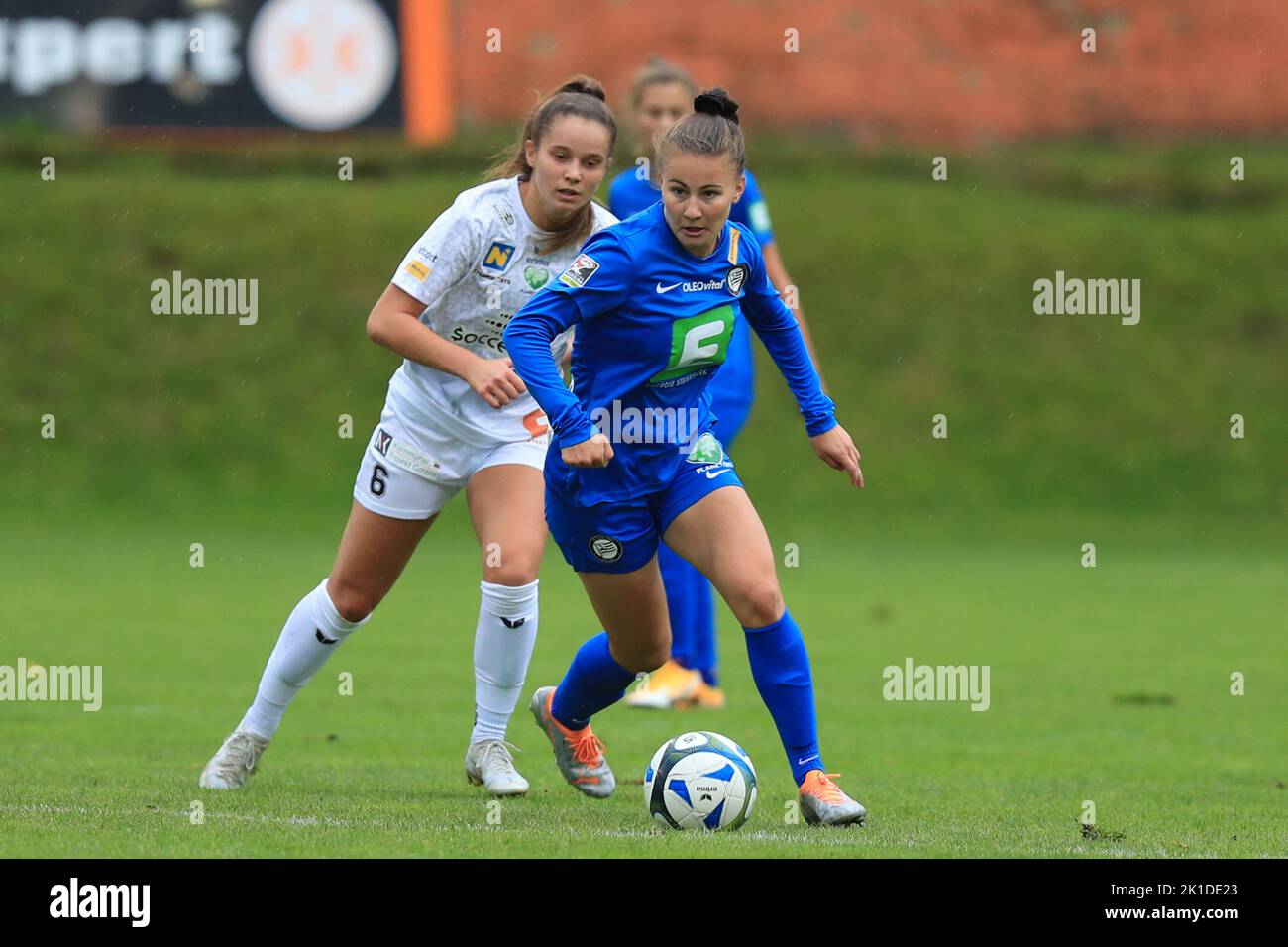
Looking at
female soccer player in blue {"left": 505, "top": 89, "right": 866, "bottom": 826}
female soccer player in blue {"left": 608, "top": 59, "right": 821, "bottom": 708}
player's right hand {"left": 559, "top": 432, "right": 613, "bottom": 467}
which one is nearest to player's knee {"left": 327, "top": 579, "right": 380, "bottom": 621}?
female soccer player in blue {"left": 505, "top": 89, "right": 866, "bottom": 826}

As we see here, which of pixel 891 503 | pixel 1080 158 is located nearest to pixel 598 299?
pixel 891 503

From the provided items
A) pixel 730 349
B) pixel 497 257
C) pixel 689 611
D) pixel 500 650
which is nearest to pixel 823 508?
pixel 689 611

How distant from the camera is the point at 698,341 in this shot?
5.71m

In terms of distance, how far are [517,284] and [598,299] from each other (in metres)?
0.86

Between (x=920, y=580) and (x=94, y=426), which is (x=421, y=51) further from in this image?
(x=920, y=580)

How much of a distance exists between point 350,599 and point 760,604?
5.38ft

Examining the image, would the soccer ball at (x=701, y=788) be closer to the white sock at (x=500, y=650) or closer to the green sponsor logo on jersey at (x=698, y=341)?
the white sock at (x=500, y=650)

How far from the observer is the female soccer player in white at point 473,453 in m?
6.25

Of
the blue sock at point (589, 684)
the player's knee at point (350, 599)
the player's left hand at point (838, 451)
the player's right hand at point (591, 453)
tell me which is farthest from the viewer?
the player's knee at point (350, 599)

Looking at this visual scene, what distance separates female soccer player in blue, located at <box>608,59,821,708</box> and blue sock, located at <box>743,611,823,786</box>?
272 cm

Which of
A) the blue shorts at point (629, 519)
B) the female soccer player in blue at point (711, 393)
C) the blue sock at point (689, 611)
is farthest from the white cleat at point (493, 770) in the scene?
the blue sock at point (689, 611)

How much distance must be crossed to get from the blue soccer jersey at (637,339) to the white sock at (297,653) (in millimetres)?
1164

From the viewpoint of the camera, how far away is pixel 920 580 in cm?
1636

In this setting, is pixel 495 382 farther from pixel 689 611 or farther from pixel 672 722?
pixel 689 611
